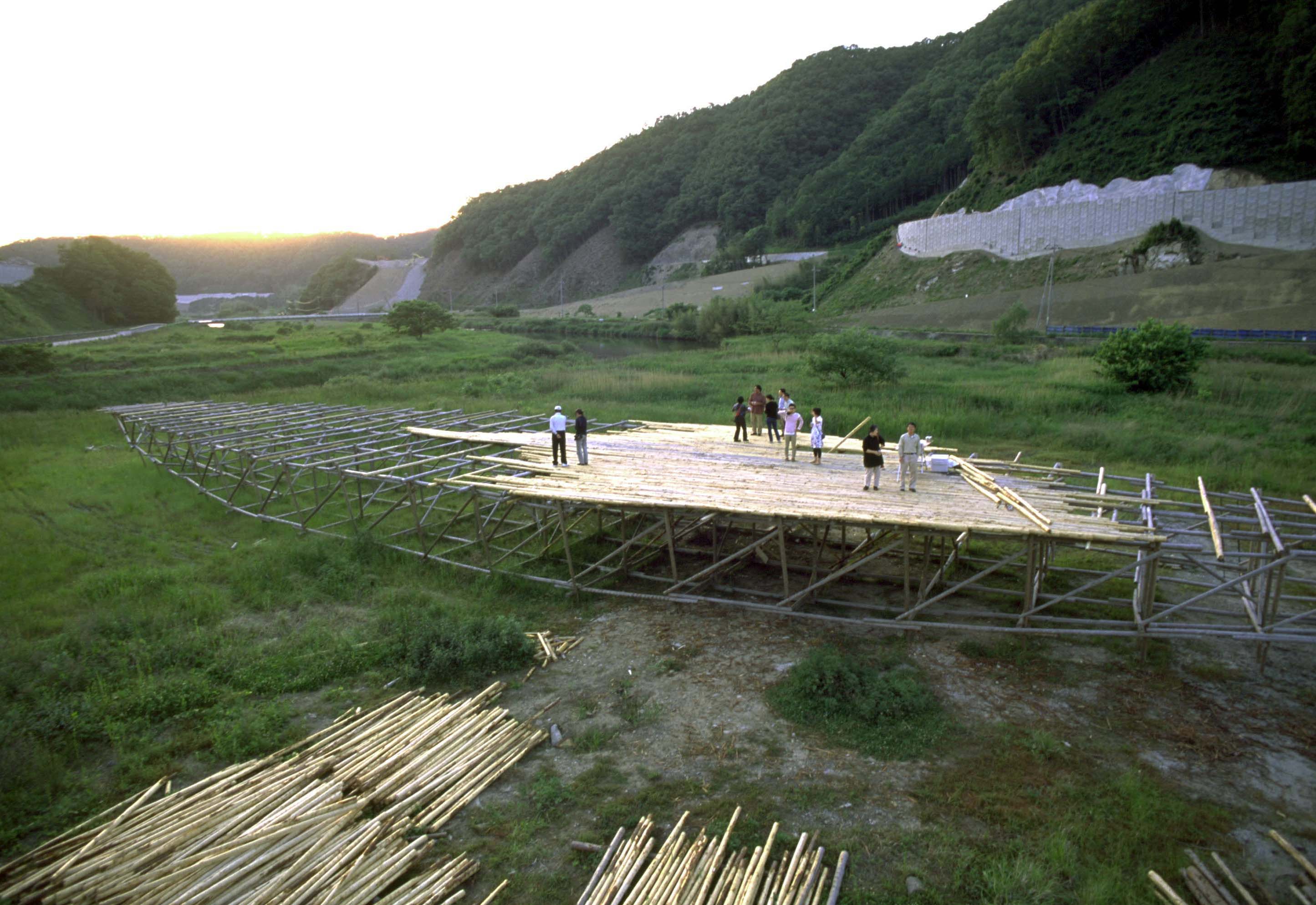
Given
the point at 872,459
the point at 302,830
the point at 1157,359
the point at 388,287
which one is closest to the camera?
the point at 302,830

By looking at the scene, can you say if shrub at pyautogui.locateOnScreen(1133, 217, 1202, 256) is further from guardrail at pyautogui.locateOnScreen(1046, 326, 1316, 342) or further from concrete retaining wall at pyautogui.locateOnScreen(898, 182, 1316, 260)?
guardrail at pyautogui.locateOnScreen(1046, 326, 1316, 342)

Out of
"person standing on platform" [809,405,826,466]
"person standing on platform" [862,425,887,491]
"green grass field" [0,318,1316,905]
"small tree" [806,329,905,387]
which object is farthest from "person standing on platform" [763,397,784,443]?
"small tree" [806,329,905,387]

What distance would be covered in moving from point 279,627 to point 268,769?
15.9 ft

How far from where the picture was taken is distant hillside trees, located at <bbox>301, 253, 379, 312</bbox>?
14100 centimetres

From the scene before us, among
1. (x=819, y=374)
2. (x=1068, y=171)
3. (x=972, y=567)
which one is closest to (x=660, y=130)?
(x=1068, y=171)

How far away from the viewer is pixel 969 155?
104m

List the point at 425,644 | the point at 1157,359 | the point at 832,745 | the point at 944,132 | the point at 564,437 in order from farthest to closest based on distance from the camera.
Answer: the point at 944,132 → the point at 1157,359 → the point at 564,437 → the point at 425,644 → the point at 832,745

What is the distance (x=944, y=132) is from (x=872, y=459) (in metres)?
120

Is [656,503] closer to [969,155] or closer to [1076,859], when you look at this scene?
[1076,859]

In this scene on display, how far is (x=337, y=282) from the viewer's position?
14475 cm

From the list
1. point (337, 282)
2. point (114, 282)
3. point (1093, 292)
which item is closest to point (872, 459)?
point (1093, 292)

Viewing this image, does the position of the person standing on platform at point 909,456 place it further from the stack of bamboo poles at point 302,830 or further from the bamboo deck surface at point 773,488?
the stack of bamboo poles at point 302,830

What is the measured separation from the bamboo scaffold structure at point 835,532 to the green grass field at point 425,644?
1.71 m

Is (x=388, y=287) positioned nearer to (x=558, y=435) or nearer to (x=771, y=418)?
(x=771, y=418)
